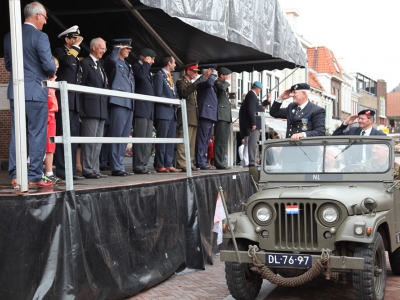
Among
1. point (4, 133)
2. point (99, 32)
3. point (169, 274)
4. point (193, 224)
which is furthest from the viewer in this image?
point (4, 133)

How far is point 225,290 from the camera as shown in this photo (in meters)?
7.34

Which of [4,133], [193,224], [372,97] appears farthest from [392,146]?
[372,97]

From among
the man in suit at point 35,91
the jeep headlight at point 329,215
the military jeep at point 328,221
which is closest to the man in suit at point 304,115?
the military jeep at point 328,221

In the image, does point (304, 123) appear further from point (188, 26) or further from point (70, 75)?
point (70, 75)

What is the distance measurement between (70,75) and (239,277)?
3502mm

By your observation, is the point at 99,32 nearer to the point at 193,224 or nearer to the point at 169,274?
the point at 193,224

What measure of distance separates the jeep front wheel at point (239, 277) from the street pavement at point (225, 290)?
0.42m

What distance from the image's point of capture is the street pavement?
698cm

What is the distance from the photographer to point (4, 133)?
47.0 feet

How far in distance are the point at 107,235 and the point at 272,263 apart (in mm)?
1778

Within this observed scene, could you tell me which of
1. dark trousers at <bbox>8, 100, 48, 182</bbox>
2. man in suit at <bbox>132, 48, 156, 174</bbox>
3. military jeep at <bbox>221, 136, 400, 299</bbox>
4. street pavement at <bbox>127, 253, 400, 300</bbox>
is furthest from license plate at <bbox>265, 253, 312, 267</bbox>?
man in suit at <bbox>132, 48, 156, 174</bbox>

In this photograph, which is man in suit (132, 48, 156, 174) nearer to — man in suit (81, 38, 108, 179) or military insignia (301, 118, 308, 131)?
man in suit (81, 38, 108, 179)

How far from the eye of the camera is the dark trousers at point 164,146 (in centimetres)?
956

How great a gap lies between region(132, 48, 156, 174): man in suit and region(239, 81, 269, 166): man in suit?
3.09 m
